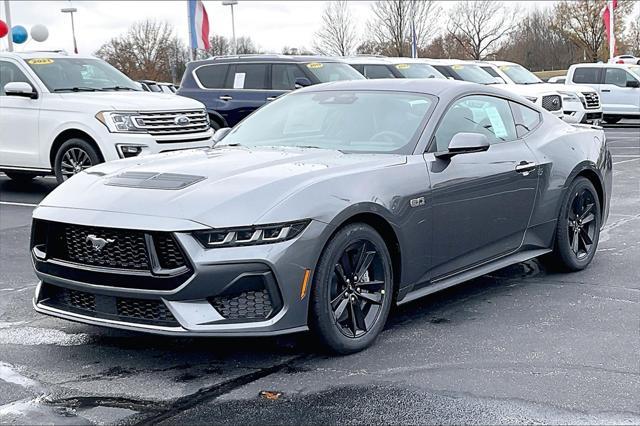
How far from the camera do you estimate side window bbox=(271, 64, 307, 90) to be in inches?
585

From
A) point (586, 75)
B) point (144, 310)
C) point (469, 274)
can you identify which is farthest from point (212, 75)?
point (586, 75)

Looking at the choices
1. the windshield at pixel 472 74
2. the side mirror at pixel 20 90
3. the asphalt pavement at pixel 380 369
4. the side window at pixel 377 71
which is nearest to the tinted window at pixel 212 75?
the side window at pixel 377 71

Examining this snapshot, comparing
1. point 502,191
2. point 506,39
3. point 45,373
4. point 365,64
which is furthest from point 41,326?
point 506,39

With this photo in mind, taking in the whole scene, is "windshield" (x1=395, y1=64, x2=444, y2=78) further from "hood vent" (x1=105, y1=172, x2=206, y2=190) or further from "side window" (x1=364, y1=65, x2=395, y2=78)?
"hood vent" (x1=105, y1=172, x2=206, y2=190)

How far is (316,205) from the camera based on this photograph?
4.43 m

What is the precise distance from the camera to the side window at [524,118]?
6.33 metres

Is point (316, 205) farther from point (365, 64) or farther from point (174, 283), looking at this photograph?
point (365, 64)

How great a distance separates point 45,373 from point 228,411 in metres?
1.12

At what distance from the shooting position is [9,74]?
11.6 meters

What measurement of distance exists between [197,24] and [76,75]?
13.0 m

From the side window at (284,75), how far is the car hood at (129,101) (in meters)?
3.49

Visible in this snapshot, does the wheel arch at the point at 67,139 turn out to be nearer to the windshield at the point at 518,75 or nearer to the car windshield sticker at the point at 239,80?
the car windshield sticker at the point at 239,80

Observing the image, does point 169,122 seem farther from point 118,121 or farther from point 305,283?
point 305,283

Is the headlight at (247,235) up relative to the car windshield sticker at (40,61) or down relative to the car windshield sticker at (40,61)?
down
